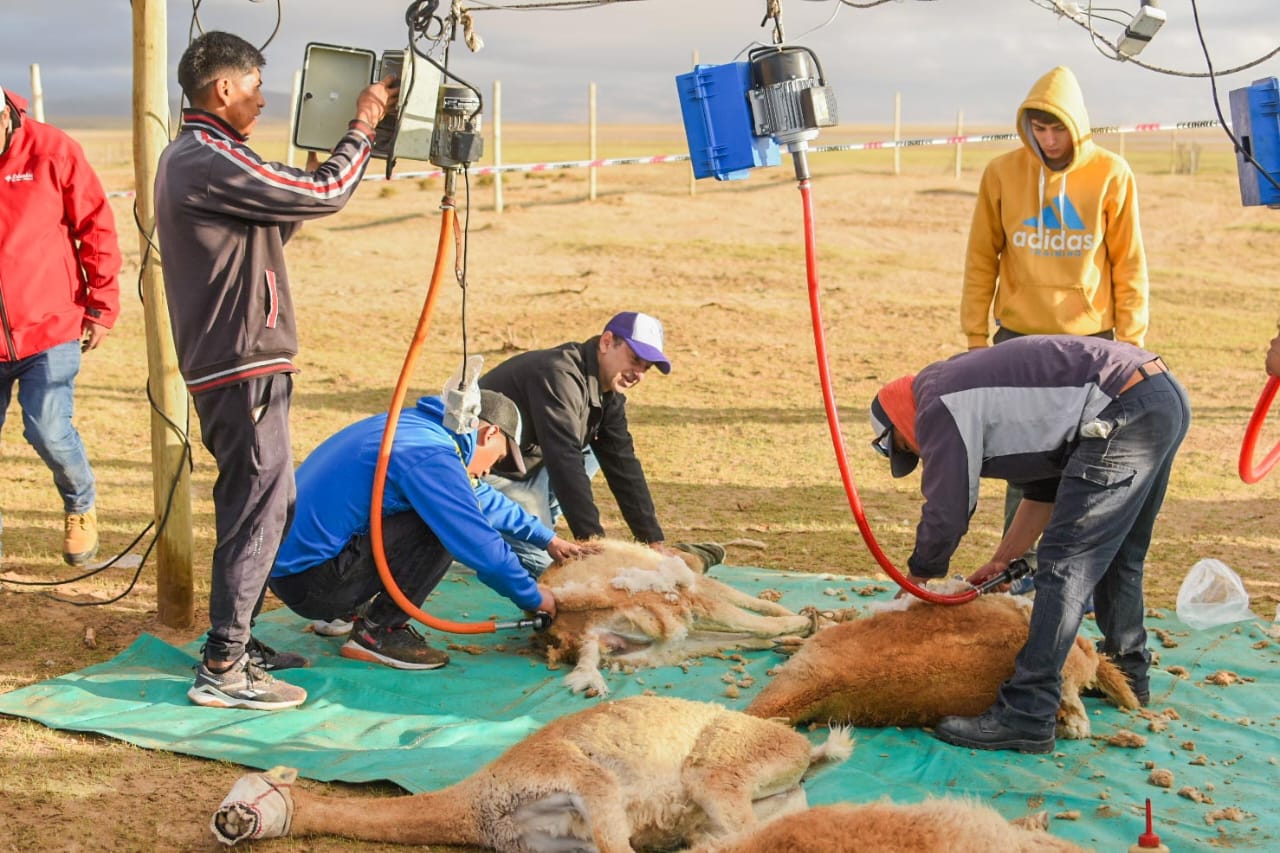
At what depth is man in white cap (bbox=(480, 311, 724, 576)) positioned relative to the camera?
6.21 meters

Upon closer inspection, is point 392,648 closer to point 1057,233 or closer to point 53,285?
point 53,285

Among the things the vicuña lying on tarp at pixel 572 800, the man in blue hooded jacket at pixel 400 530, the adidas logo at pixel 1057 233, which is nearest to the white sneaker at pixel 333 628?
the man in blue hooded jacket at pixel 400 530

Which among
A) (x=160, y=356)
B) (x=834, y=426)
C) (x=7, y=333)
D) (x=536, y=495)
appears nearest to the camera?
(x=834, y=426)

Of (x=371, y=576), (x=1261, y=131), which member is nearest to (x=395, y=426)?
(x=371, y=576)

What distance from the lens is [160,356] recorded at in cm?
570

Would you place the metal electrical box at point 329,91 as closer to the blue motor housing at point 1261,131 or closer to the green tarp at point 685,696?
the green tarp at point 685,696

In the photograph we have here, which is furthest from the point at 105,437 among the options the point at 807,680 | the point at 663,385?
the point at 807,680

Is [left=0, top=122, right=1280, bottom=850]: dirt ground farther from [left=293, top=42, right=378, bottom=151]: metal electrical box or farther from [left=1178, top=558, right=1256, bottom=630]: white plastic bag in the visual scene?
[left=293, top=42, right=378, bottom=151]: metal electrical box

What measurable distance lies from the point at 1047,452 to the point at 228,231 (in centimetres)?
312

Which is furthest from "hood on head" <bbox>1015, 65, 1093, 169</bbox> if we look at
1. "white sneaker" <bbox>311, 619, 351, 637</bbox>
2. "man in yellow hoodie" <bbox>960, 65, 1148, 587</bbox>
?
"white sneaker" <bbox>311, 619, 351, 637</bbox>

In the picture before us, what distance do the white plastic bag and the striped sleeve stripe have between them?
434cm

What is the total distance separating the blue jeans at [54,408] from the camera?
21.0ft

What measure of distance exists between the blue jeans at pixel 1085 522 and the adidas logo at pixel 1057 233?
1.56 m

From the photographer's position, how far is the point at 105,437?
9648 mm
